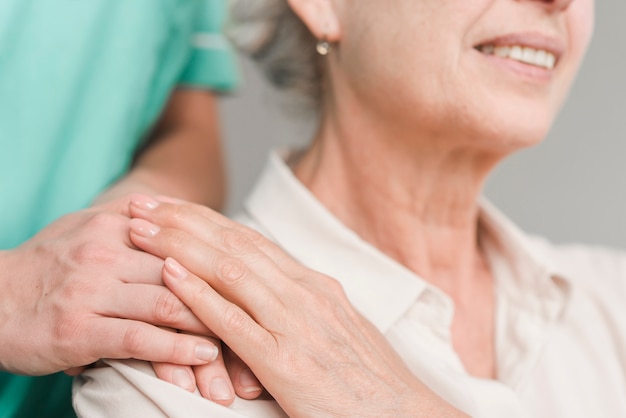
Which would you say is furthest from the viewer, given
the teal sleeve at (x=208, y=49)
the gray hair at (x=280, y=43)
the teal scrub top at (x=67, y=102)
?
the teal sleeve at (x=208, y=49)

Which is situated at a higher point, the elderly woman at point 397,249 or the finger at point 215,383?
the elderly woman at point 397,249

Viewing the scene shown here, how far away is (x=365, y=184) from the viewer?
1.21 meters

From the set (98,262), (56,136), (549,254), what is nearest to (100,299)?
(98,262)

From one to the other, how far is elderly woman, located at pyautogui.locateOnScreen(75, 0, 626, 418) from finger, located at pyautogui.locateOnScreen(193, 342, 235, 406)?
0.02 meters

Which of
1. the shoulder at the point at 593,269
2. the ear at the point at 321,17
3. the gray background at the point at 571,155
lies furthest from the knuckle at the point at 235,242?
the gray background at the point at 571,155

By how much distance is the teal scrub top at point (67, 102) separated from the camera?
1.18m

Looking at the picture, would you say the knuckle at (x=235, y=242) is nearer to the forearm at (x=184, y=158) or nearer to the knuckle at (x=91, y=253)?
the knuckle at (x=91, y=253)

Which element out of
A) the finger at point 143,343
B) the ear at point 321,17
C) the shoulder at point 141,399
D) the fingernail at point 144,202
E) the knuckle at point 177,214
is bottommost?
the shoulder at point 141,399

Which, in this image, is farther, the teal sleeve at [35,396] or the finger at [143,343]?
the teal sleeve at [35,396]

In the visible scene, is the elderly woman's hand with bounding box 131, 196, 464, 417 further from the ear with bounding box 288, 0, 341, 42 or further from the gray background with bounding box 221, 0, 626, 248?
the gray background with bounding box 221, 0, 626, 248

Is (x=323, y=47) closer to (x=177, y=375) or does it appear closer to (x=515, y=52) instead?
(x=515, y=52)

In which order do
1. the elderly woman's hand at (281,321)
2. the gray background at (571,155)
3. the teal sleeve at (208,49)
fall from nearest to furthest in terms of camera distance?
the elderly woman's hand at (281,321) < the teal sleeve at (208,49) < the gray background at (571,155)

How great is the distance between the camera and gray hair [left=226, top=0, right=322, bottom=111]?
1.31 metres

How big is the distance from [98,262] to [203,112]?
676mm
